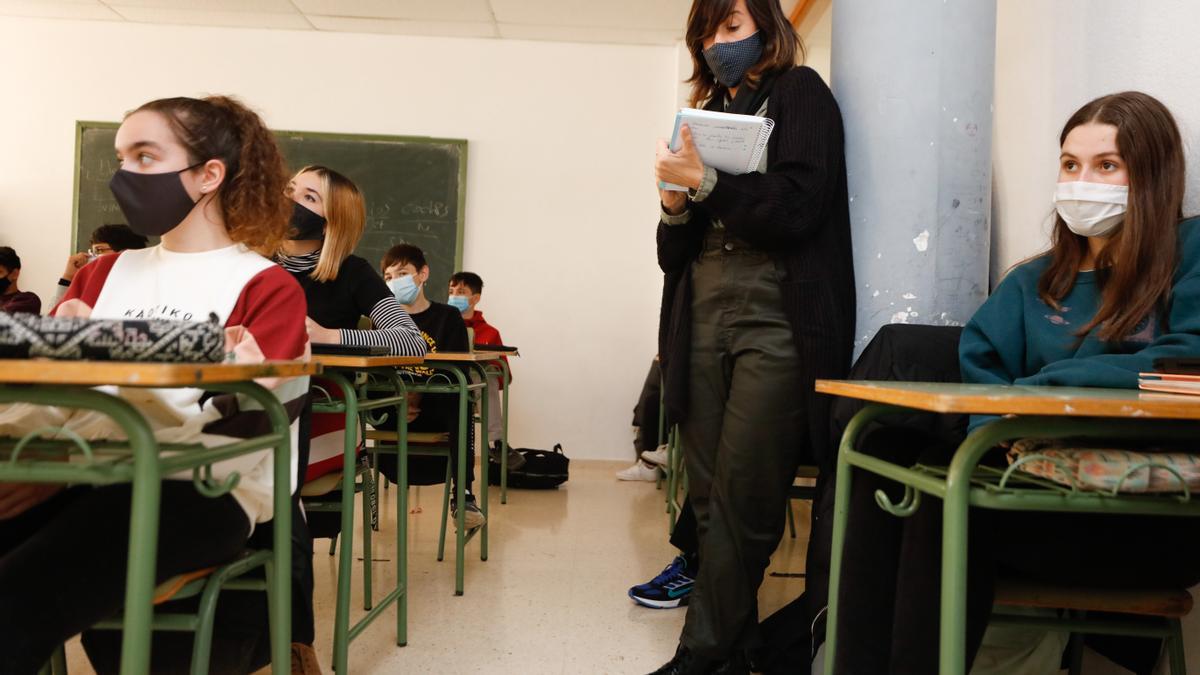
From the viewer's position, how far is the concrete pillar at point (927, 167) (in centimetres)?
171

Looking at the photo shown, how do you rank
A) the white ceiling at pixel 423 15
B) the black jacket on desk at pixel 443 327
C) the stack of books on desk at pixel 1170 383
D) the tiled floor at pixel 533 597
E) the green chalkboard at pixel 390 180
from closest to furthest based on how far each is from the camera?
the stack of books on desk at pixel 1170 383 < the tiled floor at pixel 533 597 < the black jacket on desk at pixel 443 327 < the white ceiling at pixel 423 15 < the green chalkboard at pixel 390 180

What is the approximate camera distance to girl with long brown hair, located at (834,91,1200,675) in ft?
3.50

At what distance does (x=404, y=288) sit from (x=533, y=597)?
1453 mm

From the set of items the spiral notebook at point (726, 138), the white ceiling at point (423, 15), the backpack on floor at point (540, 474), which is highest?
the white ceiling at point (423, 15)

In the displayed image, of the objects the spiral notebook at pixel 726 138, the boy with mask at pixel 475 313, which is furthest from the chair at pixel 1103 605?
the boy with mask at pixel 475 313

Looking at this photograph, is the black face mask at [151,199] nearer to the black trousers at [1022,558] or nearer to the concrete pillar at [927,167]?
the black trousers at [1022,558]

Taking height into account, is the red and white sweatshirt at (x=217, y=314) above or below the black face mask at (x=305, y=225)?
below

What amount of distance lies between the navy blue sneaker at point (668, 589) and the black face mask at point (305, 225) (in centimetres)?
133

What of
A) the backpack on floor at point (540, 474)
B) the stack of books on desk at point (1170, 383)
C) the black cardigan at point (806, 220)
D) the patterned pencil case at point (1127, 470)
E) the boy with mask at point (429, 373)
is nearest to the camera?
the patterned pencil case at point (1127, 470)

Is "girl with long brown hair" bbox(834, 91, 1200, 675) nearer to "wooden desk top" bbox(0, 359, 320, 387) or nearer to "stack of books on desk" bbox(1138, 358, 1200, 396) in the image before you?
"stack of books on desk" bbox(1138, 358, 1200, 396)

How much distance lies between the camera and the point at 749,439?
5.41ft

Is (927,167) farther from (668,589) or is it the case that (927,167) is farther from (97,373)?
(97,373)

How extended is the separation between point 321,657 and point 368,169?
3956 mm

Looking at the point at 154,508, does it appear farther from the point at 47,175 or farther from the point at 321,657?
the point at 47,175
